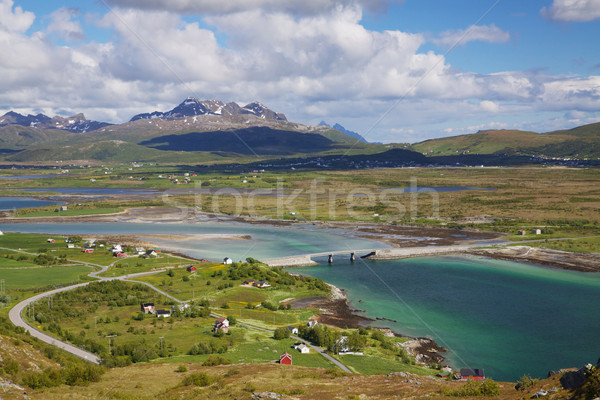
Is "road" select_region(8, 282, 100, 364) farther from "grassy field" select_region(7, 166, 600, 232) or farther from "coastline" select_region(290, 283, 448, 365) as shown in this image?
"grassy field" select_region(7, 166, 600, 232)

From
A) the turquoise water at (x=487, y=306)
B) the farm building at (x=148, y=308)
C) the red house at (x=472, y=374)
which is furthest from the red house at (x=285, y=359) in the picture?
the farm building at (x=148, y=308)

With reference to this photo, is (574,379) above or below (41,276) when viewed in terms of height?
above

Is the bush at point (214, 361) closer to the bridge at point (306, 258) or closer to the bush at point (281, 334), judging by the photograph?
the bush at point (281, 334)

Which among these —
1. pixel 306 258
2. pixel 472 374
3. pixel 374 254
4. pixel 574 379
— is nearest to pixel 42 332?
pixel 472 374

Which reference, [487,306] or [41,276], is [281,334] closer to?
[487,306]

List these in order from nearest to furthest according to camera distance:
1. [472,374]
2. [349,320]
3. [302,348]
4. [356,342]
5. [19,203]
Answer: [472,374] < [302,348] < [356,342] < [349,320] < [19,203]

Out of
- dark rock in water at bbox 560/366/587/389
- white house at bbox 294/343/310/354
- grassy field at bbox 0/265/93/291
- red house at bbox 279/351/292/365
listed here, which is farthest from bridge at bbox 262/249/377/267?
dark rock in water at bbox 560/366/587/389

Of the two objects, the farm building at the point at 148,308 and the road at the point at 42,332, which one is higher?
the road at the point at 42,332

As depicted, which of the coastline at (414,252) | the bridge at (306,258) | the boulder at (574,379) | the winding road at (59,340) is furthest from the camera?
the bridge at (306,258)
